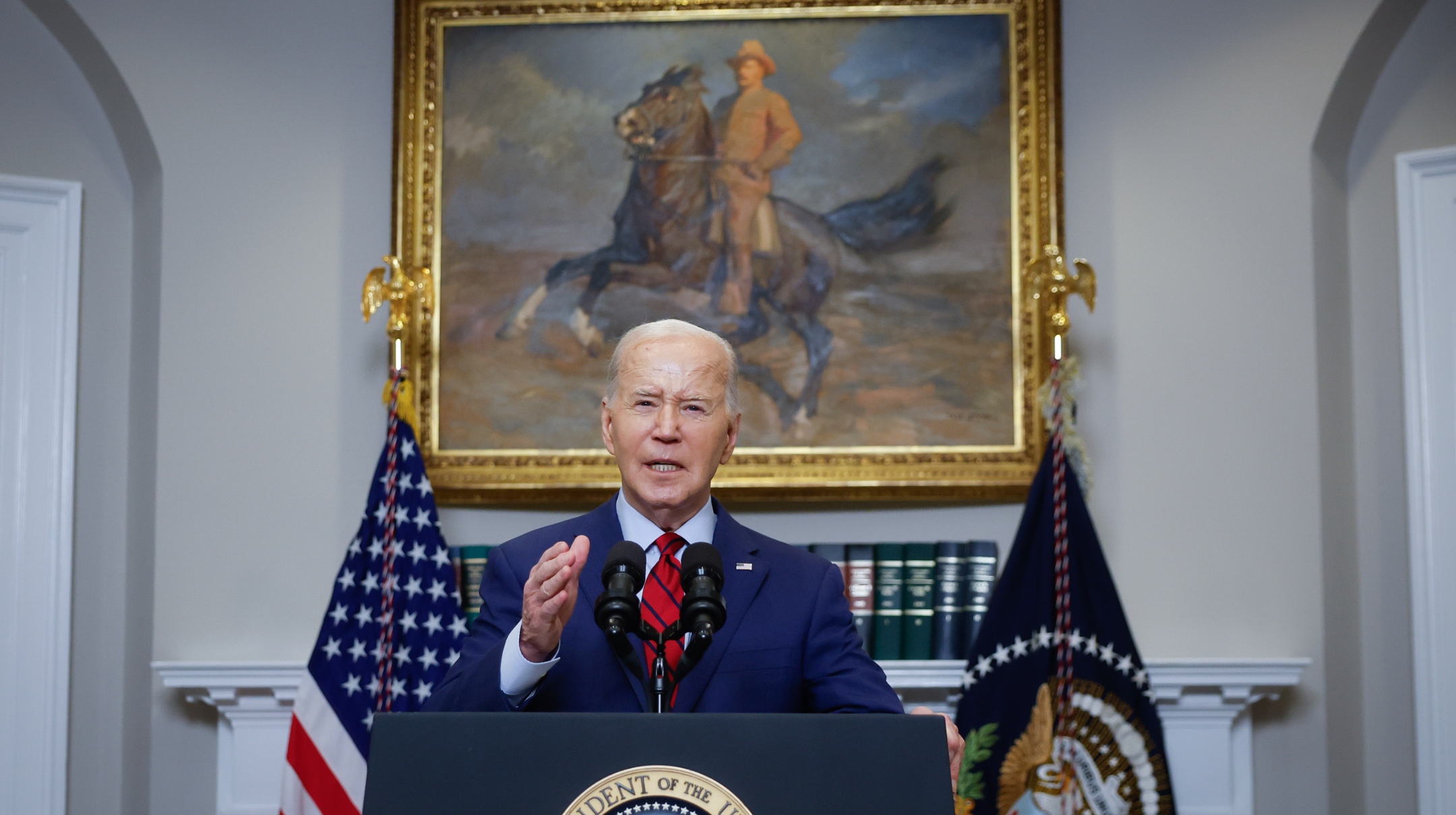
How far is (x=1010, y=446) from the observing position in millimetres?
4453

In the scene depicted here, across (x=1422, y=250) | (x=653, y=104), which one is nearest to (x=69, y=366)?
(x=653, y=104)

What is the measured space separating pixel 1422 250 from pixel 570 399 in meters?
3.05

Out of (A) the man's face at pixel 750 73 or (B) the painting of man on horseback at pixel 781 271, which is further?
(A) the man's face at pixel 750 73

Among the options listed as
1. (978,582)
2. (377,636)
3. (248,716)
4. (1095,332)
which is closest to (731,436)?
(978,582)

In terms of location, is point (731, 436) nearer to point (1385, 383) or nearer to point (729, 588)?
point (729, 588)

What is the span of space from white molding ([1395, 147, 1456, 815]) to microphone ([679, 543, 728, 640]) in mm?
3480

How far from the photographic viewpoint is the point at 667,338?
2.28m

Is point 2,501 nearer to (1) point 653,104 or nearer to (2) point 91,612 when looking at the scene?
(2) point 91,612

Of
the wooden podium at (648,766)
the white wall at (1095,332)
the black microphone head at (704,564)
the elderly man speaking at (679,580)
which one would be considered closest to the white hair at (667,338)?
the elderly man speaking at (679,580)

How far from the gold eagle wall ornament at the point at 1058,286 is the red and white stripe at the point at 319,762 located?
269 centimetres

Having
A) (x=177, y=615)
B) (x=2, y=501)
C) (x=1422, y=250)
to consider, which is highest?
(x=1422, y=250)

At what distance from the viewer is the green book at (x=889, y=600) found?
4.24 meters

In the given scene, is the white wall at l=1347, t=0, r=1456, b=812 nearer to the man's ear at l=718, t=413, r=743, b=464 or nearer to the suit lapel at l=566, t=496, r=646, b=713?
the man's ear at l=718, t=413, r=743, b=464

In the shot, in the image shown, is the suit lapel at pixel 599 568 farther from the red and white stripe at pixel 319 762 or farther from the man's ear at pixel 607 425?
the red and white stripe at pixel 319 762
